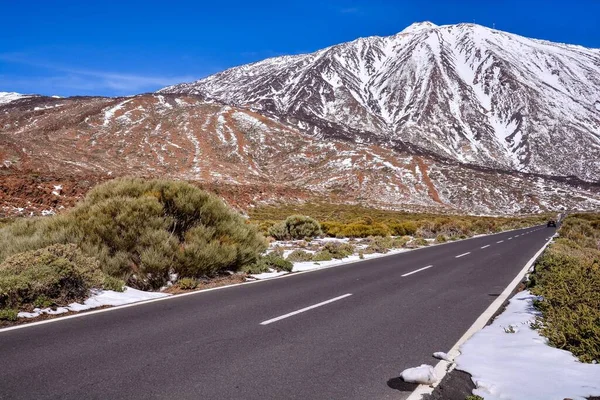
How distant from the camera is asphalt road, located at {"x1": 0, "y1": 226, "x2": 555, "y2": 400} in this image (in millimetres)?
4422

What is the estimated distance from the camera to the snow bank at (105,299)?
7.59 m

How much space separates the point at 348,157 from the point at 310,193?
24169 millimetres

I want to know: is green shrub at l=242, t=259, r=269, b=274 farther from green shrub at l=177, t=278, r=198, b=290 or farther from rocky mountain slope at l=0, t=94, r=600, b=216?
rocky mountain slope at l=0, t=94, r=600, b=216

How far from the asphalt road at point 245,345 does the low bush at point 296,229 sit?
54.2 ft

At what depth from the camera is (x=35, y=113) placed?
373ft

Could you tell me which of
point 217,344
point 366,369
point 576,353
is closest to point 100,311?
point 217,344

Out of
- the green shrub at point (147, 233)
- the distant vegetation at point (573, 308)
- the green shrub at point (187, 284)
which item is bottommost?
the green shrub at point (187, 284)

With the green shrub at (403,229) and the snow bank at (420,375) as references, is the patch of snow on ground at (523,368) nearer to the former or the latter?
the snow bank at (420,375)

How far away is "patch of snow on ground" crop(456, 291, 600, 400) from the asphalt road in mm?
515

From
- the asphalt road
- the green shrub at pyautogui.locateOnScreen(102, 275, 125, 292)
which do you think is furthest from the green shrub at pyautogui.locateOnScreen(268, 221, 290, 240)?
the green shrub at pyautogui.locateOnScreen(102, 275, 125, 292)

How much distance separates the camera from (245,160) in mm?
90312

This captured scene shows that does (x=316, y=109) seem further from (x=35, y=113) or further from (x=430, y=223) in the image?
(x=430, y=223)

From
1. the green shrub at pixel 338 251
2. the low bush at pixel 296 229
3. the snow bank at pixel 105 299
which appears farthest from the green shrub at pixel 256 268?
the low bush at pixel 296 229

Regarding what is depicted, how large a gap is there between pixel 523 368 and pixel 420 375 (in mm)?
1188
